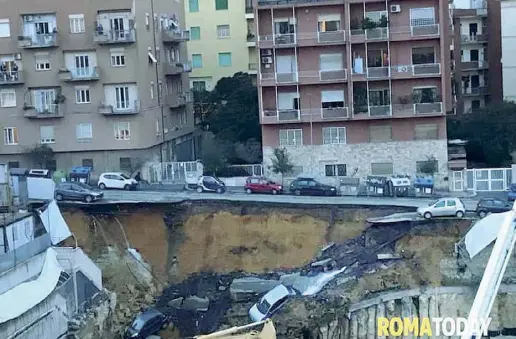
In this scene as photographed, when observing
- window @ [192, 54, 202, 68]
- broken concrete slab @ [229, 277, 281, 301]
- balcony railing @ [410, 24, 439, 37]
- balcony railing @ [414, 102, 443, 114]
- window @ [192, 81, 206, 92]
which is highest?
window @ [192, 54, 202, 68]

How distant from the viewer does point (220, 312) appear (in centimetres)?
2992

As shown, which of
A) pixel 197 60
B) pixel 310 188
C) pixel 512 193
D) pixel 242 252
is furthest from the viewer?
pixel 197 60

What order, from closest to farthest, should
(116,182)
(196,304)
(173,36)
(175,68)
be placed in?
(196,304)
(116,182)
(175,68)
(173,36)

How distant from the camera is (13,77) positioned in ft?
132

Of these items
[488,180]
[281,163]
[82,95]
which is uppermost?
[82,95]

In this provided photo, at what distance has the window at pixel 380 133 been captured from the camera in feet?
129

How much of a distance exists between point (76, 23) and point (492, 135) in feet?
63.6

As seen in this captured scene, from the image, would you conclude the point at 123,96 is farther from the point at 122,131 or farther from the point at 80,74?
the point at 80,74

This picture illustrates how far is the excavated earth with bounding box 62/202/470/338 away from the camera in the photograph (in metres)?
29.4

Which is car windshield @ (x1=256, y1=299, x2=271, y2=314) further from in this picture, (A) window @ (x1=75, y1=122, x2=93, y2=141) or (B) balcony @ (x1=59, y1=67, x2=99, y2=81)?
(B) balcony @ (x1=59, y1=67, x2=99, y2=81)

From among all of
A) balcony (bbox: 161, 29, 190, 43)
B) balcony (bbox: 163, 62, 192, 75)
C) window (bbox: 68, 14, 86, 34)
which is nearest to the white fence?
balcony (bbox: 163, 62, 192, 75)

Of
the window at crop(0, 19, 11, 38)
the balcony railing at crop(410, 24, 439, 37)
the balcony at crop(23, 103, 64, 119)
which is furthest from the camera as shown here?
the balcony at crop(23, 103, 64, 119)

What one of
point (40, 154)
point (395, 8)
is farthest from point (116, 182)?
point (395, 8)

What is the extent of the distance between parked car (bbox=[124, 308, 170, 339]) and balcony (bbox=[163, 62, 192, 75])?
57.4ft
